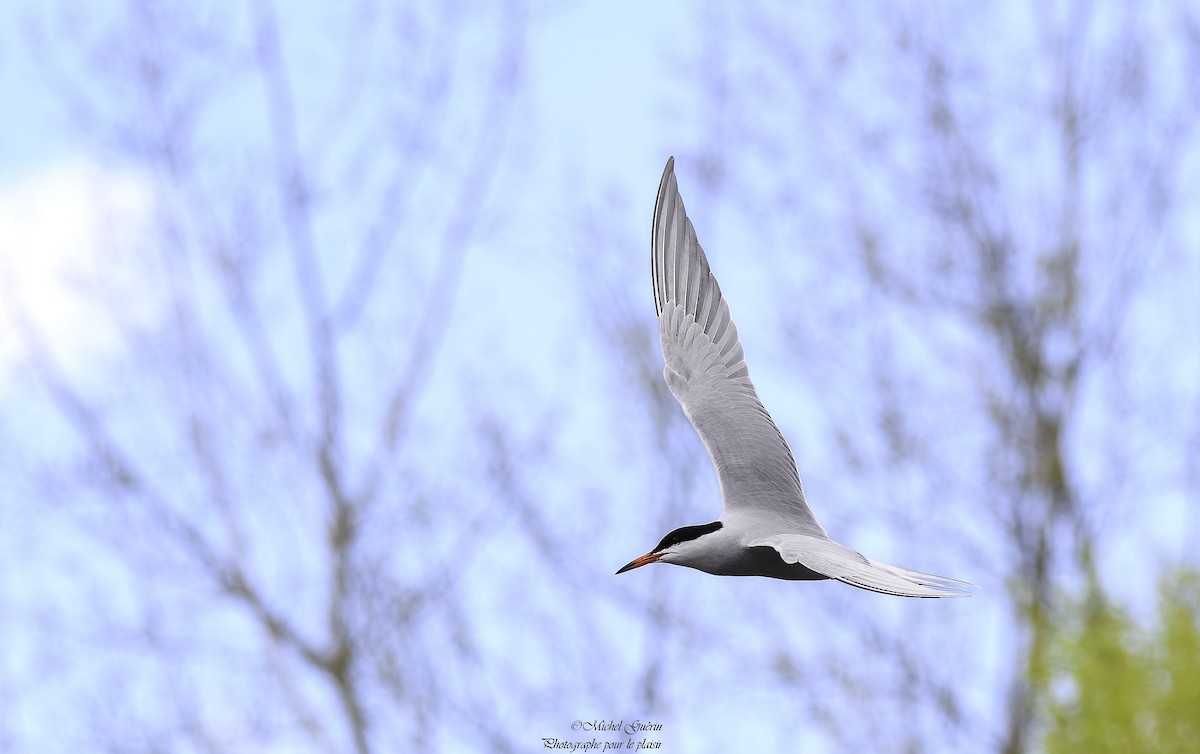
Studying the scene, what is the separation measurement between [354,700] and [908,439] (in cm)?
516

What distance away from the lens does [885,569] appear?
10.4ft

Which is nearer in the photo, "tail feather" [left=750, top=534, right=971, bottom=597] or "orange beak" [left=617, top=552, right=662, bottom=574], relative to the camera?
"tail feather" [left=750, top=534, right=971, bottom=597]

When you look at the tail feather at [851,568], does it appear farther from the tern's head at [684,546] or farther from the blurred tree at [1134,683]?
the blurred tree at [1134,683]

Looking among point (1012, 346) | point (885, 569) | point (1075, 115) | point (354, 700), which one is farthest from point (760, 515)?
point (1075, 115)

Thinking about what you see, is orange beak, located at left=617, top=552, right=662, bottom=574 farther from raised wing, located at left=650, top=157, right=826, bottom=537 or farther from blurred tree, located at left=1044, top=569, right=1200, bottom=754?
blurred tree, located at left=1044, top=569, right=1200, bottom=754

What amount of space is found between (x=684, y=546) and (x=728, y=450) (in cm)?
69

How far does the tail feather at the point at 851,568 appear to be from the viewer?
2.68m

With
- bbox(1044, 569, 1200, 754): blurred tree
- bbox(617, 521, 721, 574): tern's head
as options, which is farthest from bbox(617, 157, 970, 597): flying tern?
bbox(1044, 569, 1200, 754): blurred tree

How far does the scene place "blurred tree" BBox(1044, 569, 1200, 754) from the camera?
10781mm

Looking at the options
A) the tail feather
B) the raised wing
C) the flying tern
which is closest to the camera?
the tail feather

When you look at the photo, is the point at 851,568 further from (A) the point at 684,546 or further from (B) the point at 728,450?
(B) the point at 728,450

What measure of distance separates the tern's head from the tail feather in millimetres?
123

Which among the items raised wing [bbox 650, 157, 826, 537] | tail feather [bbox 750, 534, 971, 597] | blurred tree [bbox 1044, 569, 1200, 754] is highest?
blurred tree [bbox 1044, 569, 1200, 754]

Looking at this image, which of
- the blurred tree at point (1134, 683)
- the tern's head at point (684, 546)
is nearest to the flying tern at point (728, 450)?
the tern's head at point (684, 546)
